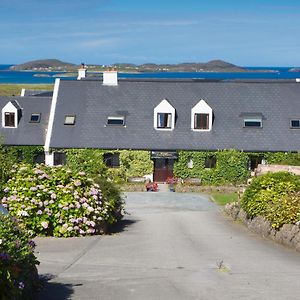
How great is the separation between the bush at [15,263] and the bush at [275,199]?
1016 centimetres

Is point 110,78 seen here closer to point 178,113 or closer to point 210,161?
point 178,113

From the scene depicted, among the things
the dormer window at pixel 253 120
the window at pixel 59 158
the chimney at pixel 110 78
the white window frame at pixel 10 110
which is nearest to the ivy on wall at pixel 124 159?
the window at pixel 59 158

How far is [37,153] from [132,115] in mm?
7645

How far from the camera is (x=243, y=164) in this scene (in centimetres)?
4538

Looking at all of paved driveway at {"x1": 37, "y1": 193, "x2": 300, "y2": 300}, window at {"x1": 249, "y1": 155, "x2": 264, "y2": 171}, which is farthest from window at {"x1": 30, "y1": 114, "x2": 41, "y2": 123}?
paved driveway at {"x1": 37, "y1": 193, "x2": 300, "y2": 300}

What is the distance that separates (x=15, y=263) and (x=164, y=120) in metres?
38.3

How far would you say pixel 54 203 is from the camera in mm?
19469

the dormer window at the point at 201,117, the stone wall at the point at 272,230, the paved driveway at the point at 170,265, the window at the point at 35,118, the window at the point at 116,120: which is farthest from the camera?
the window at the point at 35,118

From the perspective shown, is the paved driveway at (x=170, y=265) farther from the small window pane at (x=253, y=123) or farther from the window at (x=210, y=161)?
the small window pane at (x=253, y=123)

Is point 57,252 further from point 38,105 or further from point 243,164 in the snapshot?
point 38,105

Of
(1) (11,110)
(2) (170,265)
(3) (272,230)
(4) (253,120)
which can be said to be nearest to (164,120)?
(4) (253,120)

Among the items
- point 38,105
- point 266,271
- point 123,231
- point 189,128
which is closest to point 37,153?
point 38,105

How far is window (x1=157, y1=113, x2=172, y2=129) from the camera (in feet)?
153

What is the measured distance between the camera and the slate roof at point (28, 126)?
154ft
